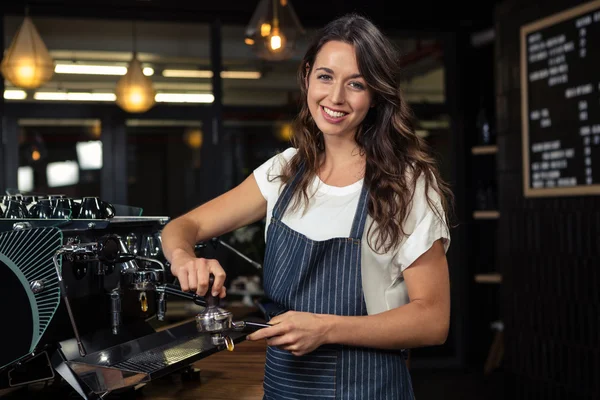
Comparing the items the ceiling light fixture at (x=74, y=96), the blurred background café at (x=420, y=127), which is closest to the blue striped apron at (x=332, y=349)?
the blurred background café at (x=420, y=127)

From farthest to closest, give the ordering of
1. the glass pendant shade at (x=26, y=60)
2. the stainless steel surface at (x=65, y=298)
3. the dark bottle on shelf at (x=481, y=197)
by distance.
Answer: the dark bottle on shelf at (x=481, y=197) < the glass pendant shade at (x=26, y=60) < the stainless steel surface at (x=65, y=298)

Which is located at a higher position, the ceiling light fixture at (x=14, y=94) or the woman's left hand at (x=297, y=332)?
the ceiling light fixture at (x=14, y=94)

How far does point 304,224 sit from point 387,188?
176mm

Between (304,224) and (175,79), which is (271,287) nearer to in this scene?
(304,224)

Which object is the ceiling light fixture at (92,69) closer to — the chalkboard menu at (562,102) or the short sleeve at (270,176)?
the chalkboard menu at (562,102)

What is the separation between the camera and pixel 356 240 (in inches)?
51.6

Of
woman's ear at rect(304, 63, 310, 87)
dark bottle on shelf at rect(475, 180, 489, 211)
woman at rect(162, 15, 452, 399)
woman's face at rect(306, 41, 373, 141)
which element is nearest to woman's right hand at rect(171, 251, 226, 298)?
woman at rect(162, 15, 452, 399)

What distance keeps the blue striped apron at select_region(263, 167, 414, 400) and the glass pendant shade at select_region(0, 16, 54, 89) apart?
3109 mm

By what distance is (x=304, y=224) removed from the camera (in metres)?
1.38

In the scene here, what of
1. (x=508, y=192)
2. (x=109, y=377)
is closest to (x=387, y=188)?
(x=109, y=377)

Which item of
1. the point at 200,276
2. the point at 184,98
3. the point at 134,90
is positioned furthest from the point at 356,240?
the point at 184,98

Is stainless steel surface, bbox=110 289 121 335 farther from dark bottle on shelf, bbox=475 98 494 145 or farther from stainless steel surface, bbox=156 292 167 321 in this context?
dark bottle on shelf, bbox=475 98 494 145

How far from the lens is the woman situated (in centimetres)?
123

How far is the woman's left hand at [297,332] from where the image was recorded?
1123 mm
